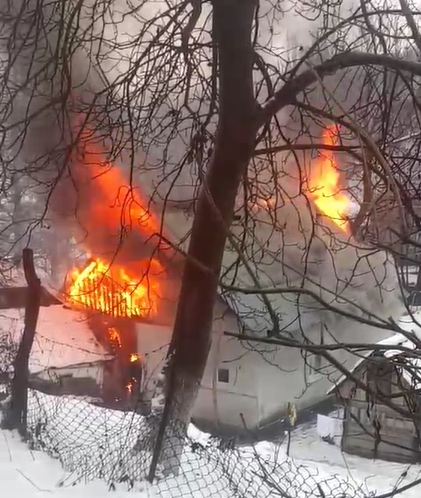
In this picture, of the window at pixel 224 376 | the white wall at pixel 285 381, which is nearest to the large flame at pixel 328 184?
the white wall at pixel 285 381

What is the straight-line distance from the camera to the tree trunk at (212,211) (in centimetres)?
143

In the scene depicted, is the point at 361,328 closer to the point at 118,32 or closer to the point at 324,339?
the point at 324,339

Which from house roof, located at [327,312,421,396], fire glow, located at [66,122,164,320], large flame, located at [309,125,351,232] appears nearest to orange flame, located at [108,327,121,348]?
fire glow, located at [66,122,164,320]

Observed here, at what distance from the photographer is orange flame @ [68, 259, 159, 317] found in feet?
5.60

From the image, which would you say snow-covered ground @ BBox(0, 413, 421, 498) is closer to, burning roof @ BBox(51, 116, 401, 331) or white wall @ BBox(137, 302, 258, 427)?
white wall @ BBox(137, 302, 258, 427)

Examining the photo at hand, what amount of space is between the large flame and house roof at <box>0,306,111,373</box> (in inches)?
27.9

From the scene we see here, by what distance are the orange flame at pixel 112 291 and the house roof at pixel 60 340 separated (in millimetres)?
59

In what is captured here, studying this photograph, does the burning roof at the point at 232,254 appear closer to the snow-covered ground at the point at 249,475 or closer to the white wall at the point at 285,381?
the white wall at the point at 285,381

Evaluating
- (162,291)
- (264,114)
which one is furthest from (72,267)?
(264,114)

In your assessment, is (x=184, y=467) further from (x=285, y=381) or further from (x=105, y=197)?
(x=105, y=197)

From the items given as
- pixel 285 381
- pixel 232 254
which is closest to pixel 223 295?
pixel 232 254

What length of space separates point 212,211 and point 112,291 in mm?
474

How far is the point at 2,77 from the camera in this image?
60.3 inches

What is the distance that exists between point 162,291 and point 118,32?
642 millimetres
